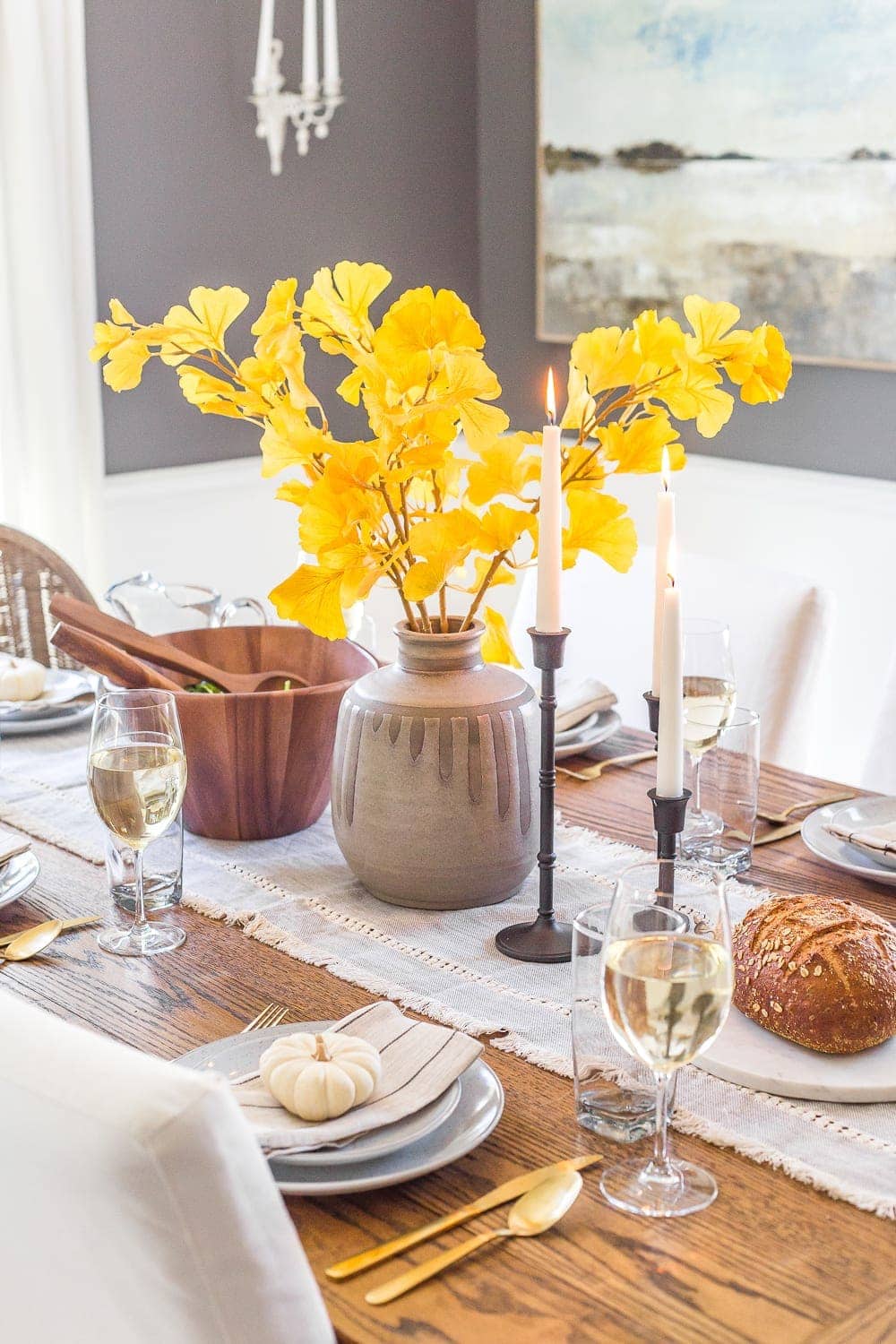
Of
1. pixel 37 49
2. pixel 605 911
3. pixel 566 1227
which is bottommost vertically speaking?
pixel 566 1227

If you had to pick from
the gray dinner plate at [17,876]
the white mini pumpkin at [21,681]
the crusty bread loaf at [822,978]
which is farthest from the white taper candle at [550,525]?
the white mini pumpkin at [21,681]

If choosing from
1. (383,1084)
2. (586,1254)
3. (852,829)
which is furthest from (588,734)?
(586,1254)

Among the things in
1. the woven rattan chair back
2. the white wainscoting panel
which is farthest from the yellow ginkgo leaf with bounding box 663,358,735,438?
the white wainscoting panel

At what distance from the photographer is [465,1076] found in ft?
3.29

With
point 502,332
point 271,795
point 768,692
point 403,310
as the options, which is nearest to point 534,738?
point 271,795

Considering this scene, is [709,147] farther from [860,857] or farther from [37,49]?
[860,857]

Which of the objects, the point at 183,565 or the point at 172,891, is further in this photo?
the point at 183,565

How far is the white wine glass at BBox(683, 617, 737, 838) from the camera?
4.67 feet

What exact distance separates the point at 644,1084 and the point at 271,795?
24.1 inches

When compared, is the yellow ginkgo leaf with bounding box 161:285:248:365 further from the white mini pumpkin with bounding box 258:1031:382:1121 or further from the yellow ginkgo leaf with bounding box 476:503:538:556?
the white mini pumpkin with bounding box 258:1031:382:1121

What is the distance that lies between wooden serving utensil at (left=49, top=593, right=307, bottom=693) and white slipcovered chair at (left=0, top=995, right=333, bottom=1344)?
0.80m

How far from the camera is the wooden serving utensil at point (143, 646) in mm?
1488

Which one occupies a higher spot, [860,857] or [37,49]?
[37,49]

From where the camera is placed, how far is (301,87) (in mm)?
3436
